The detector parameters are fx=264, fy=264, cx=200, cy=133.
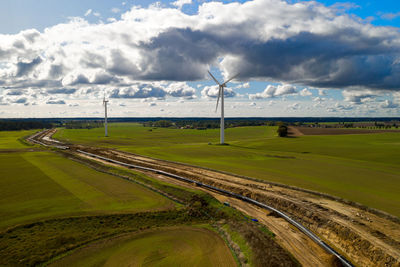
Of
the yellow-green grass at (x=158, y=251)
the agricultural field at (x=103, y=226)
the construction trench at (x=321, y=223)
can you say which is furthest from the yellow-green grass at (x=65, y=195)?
the construction trench at (x=321, y=223)

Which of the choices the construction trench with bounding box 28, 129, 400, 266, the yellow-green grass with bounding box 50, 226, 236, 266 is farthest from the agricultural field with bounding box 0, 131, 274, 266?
the construction trench with bounding box 28, 129, 400, 266

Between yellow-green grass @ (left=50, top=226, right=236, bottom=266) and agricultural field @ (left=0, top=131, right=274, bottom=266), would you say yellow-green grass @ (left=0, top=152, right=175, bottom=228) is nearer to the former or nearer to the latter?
agricultural field @ (left=0, top=131, right=274, bottom=266)

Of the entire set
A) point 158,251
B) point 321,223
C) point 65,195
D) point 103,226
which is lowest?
point 321,223

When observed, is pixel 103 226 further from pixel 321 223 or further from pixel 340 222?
pixel 340 222

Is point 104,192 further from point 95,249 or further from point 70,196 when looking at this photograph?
point 95,249

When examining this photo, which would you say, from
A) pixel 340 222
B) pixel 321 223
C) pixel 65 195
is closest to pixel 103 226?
pixel 65 195

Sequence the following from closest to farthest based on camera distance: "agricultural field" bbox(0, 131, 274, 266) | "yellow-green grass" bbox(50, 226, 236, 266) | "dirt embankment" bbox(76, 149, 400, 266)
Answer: "yellow-green grass" bbox(50, 226, 236, 266) < "agricultural field" bbox(0, 131, 274, 266) < "dirt embankment" bbox(76, 149, 400, 266)
